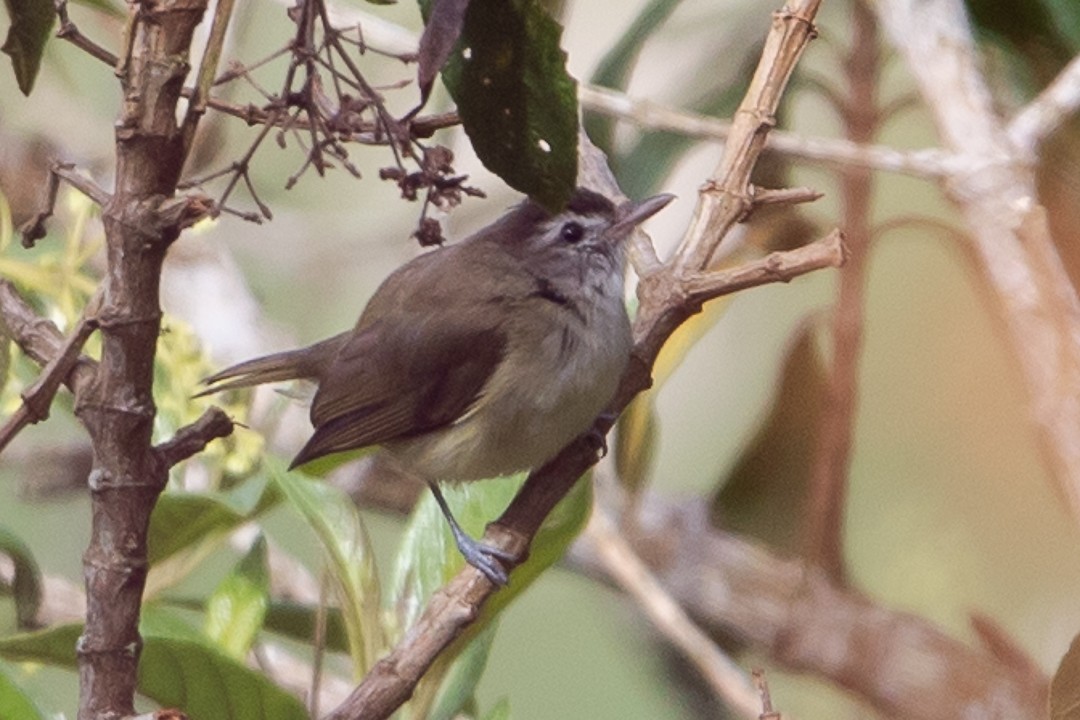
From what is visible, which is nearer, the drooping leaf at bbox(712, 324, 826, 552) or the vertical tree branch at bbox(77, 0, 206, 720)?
the vertical tree branch at bbox(77, 0, 206, 720)

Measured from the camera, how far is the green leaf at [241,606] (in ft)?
4.14

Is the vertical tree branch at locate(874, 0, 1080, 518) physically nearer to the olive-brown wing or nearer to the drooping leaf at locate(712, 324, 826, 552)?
the olive-brown wing

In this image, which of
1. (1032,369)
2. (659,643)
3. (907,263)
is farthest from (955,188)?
(907,263)

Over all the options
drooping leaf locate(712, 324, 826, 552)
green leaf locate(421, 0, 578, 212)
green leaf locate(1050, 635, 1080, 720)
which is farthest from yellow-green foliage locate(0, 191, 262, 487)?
drooping leaf locate(712, 324, 826, 552)

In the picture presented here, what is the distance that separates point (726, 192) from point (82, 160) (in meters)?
1.84

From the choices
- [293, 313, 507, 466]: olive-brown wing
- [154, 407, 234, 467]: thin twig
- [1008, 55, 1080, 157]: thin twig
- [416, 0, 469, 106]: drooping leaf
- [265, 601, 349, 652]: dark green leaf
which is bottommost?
[265, 601, 349, 652]: dark green leaf

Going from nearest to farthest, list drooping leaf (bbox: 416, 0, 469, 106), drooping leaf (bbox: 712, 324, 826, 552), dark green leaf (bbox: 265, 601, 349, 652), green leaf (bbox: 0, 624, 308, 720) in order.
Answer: drooping leaf (bbox: 416, 0, 469, 106)
green leaf (bbox: 0, 624, 308, 720)
dark green leaf (bbox: 265, 601, 349, 652)
drooping leaf (bbox: 712, 324, 826, 552)

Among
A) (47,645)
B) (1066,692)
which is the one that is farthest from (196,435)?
(1066,692)

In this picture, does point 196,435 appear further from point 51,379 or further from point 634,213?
point 634,213

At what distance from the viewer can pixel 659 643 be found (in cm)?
236

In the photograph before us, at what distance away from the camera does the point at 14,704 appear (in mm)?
971

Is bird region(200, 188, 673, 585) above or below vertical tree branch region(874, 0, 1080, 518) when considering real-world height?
below

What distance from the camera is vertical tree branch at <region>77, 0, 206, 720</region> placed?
0.60m

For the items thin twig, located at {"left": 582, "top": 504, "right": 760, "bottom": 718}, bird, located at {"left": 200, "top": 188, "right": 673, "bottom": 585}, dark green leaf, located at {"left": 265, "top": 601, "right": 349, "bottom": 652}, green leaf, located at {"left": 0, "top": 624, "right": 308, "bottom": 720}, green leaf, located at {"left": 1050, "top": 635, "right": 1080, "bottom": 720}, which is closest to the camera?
green leaf, located at {"left": 1050, "top": 635, "right": 1080, "bottom": 720}
